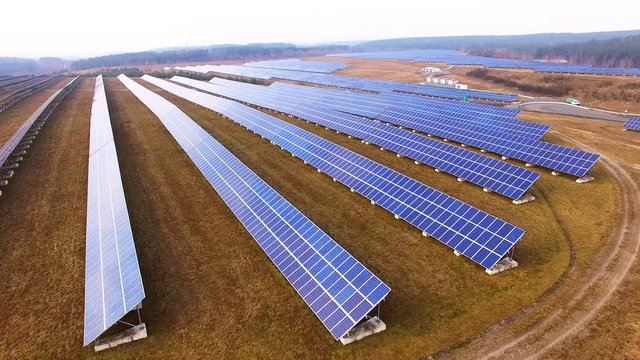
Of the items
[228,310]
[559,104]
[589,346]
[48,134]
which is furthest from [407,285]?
[559,104]

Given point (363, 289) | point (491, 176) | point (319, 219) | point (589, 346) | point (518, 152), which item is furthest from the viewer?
point (518, 152)

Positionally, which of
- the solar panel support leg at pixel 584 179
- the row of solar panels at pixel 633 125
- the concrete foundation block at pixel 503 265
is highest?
the concrete foundation block at pixel 503 265

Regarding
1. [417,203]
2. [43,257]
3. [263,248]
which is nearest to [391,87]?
[417,203]

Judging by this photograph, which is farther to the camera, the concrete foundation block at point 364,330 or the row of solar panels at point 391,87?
the row of solar panels at point 391,87

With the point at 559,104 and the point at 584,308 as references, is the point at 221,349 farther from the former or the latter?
the point at 559,104

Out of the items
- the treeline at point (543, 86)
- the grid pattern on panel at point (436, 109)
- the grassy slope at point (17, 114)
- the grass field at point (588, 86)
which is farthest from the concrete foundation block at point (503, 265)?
the treeline at point (543, 86)

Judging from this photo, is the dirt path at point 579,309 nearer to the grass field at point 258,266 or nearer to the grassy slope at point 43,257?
the grass field at point 258,266

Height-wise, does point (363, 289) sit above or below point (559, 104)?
above
